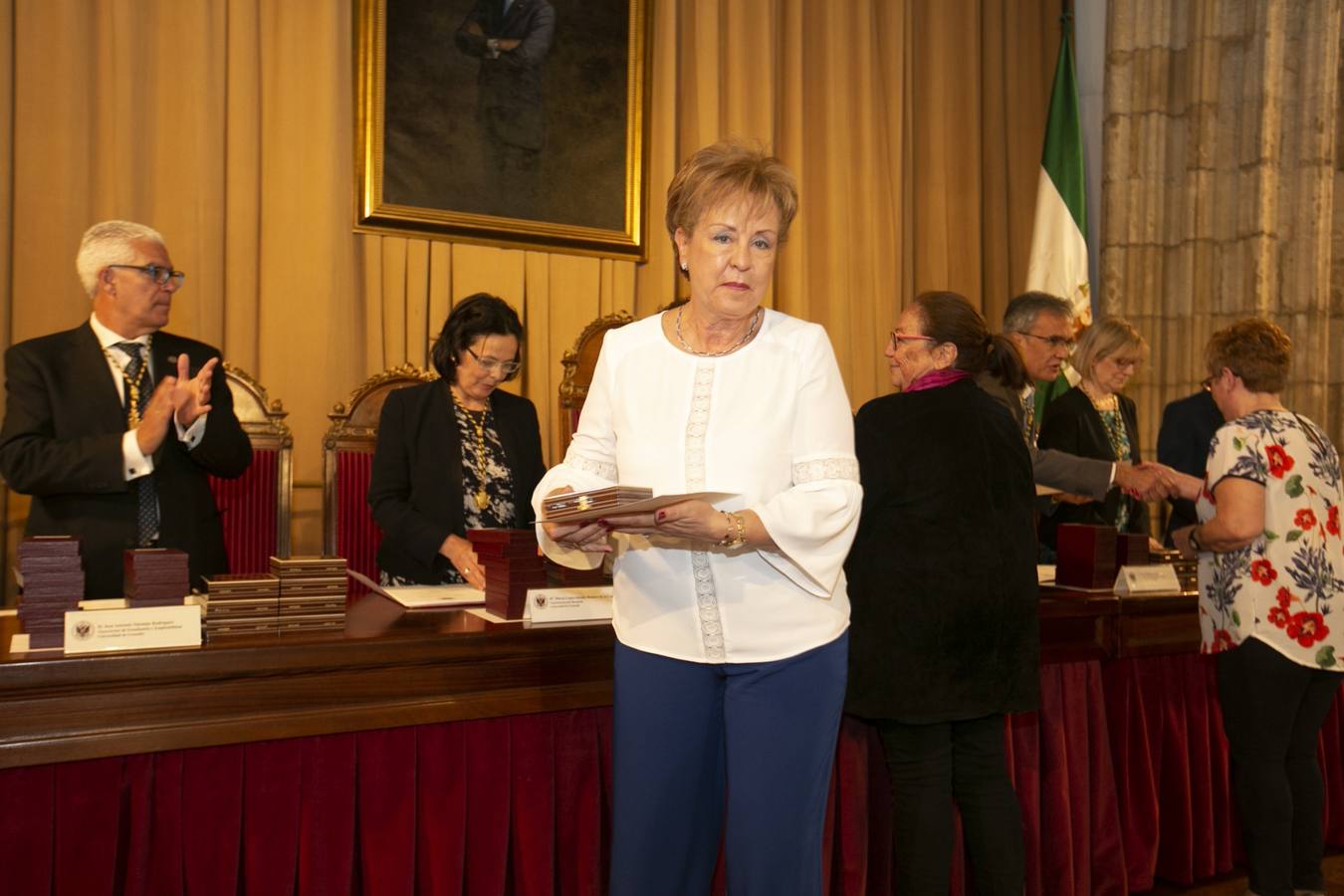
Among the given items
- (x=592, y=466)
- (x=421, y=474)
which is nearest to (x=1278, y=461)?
(x=592, y=466)

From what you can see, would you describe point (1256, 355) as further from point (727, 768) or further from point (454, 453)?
point (454, 453)

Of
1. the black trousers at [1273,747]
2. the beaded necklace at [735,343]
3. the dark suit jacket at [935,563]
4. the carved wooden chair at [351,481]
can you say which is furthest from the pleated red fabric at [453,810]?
the carved wooden chair at [351,481]

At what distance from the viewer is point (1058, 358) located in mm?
3922

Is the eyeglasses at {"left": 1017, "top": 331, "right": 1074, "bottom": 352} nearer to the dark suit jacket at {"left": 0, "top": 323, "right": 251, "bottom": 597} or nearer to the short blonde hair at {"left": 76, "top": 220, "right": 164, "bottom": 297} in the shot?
the dark suit jacket at {"left": 0, "top": 323, "right": 251, "bottom": 597}

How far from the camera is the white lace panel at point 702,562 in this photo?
1.79 meters

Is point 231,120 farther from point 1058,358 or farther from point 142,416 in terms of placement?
point 1058,358

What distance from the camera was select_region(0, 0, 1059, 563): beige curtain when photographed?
4316 millimetres

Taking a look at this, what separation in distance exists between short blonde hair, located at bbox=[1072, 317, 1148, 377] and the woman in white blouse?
243 cm

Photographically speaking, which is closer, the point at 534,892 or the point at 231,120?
the point at 534,892

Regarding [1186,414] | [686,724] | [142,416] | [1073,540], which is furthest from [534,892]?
[1186,414]

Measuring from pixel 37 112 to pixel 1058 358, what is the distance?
4012 mm

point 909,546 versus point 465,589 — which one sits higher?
point 909,546

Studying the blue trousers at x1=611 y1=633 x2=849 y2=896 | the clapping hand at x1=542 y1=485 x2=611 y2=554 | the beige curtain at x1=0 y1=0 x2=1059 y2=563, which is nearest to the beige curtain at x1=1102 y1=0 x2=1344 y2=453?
the beige curtain at x1=0 y1=0 x2=1059 y2=563

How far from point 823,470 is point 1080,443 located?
2.28 meters
